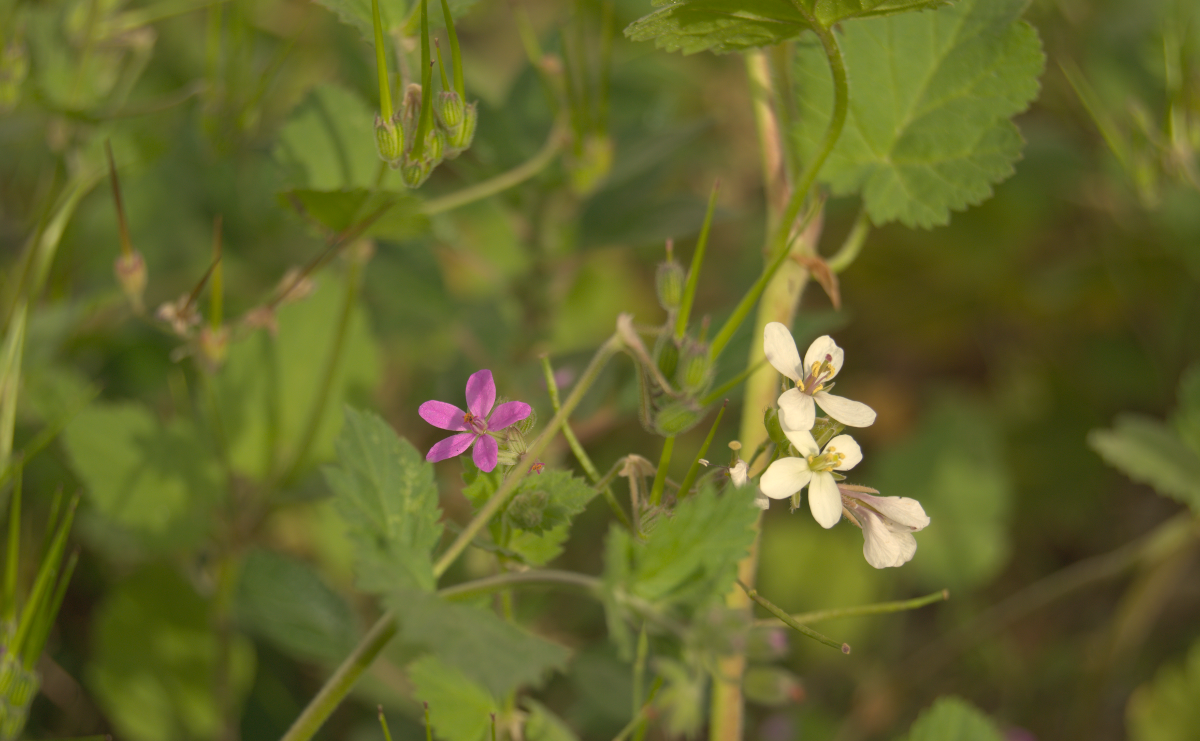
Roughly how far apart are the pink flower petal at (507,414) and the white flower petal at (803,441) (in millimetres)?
205

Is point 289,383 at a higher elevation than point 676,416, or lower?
lower

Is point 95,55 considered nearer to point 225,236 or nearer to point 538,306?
point 225,236

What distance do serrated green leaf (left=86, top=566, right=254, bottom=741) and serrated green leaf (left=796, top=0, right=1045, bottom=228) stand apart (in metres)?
1.10

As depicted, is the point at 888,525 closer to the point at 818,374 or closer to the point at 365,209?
the point at 818,374

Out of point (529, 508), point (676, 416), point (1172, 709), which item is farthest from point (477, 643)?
point (1172, 709)

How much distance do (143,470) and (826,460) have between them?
935mm

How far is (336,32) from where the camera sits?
145cm

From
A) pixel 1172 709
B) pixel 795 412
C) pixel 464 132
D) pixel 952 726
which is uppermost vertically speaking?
pixel 464 132

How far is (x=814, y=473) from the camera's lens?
70 cm

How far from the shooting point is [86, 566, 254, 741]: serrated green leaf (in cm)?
132

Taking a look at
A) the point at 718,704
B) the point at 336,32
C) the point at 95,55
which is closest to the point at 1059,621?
the point at 718,704

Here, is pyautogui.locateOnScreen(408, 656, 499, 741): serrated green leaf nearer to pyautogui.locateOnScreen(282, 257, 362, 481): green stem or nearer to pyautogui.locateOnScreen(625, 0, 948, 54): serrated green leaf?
pyautogui.locateOnScreen(282, 257, 362, 481): green stem

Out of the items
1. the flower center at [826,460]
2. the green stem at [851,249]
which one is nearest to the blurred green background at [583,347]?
the green stem at [851,249]

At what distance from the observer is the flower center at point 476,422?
2.35 ft
